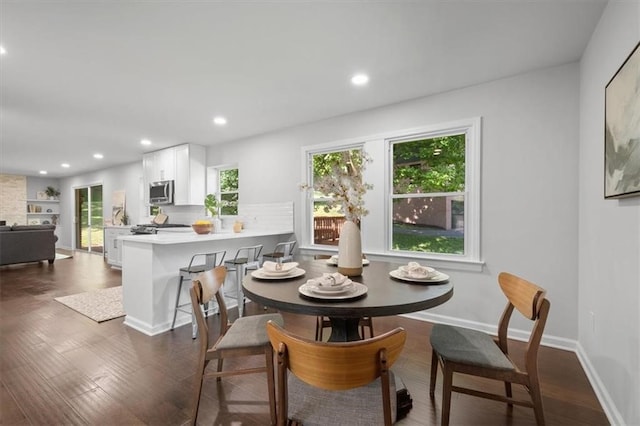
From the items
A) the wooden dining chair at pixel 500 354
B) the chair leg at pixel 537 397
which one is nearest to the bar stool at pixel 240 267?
the wooden dining chair at pixel 500 354

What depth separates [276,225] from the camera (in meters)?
4.60

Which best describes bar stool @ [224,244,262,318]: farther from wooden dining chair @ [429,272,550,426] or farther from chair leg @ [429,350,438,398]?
wooden dining chair @ [429,272,550,426]

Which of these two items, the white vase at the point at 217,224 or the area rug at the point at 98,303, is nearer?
the area rug at the point at 98,303

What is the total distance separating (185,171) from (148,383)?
422 centimetres

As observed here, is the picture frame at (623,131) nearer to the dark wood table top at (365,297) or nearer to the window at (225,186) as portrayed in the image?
the dark wood table top at (365,297)

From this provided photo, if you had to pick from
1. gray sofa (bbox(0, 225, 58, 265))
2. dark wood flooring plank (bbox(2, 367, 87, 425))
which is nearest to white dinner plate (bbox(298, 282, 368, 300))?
dark wood flooring plank (bbox(2, 367, 87, 425))

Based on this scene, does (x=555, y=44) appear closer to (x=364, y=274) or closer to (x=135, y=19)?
(x=364, y=274)

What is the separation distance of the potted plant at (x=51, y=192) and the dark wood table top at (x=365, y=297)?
12252 mm

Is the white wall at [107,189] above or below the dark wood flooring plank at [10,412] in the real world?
above

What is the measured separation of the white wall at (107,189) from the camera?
7.41 meters

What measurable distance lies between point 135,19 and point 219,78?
94cm

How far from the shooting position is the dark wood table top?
125 cm

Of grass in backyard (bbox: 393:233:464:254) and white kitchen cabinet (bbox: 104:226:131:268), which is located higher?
grass in backyard (bbox: 393:233:464:254)

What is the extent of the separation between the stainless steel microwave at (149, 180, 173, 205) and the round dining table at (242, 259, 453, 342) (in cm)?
480
